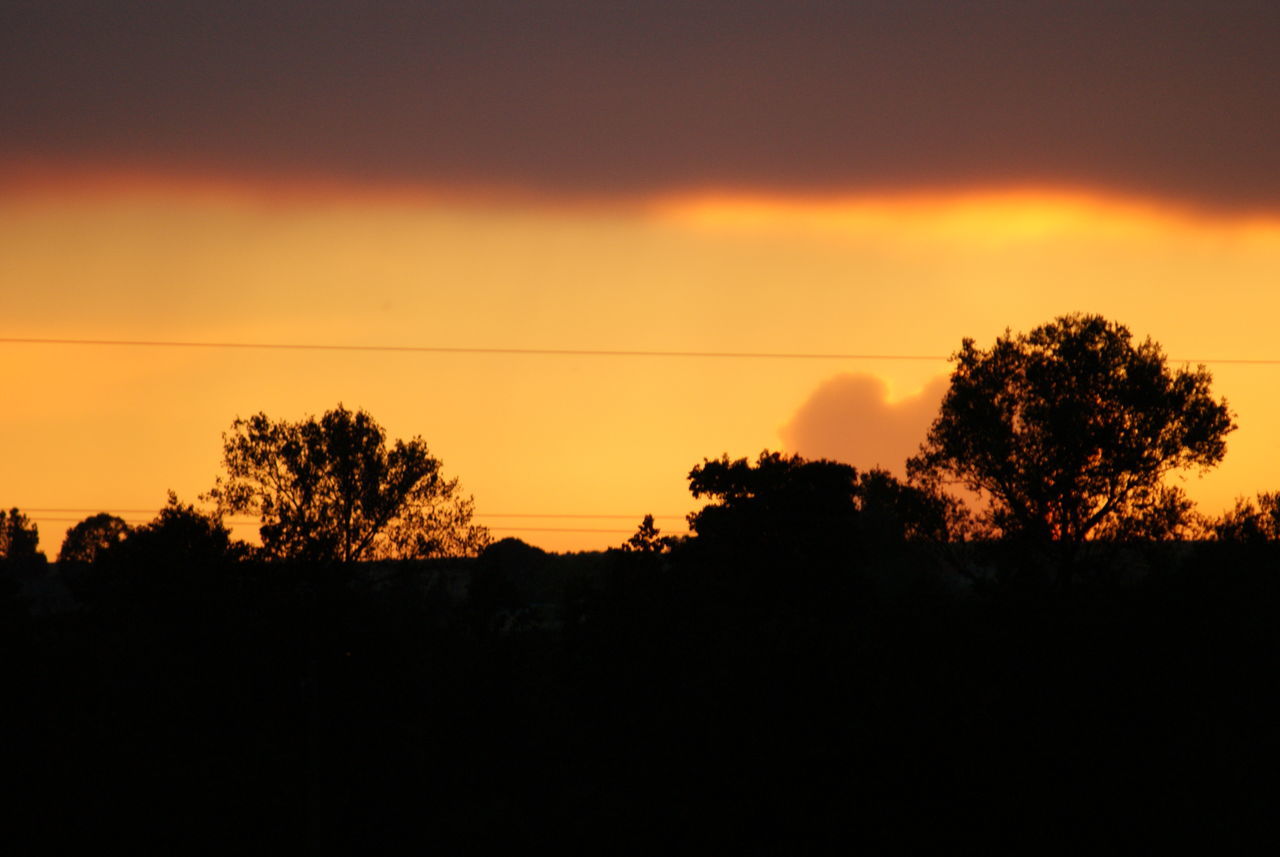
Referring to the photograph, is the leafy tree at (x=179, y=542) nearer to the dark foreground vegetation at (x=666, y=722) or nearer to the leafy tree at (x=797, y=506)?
the dark foreground vegetation at (x=666, y=722)

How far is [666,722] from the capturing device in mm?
54594

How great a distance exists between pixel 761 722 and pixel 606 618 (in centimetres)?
1951

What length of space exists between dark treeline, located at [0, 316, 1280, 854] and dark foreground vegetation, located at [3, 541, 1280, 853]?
0.47 feet

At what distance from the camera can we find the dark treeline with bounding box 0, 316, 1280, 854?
49.8 meters

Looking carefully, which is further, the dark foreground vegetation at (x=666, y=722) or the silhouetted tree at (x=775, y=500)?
the silhouetted tree at (x=775, y=500)

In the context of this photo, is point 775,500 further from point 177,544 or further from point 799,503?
point 177,544

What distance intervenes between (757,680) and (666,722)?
3730 mm

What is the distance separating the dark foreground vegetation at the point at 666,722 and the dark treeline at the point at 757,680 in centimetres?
14

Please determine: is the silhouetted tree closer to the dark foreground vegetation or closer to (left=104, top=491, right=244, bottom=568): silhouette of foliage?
the dark foreground vegetation

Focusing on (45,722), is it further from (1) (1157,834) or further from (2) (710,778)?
(1) (1157,834)

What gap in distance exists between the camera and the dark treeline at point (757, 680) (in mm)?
49844

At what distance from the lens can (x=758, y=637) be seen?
192 feet

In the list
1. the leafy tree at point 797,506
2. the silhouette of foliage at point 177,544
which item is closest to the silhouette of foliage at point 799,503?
the leafy tree at point 797,506

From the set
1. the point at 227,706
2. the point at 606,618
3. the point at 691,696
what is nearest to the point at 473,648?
the point at 606,618
